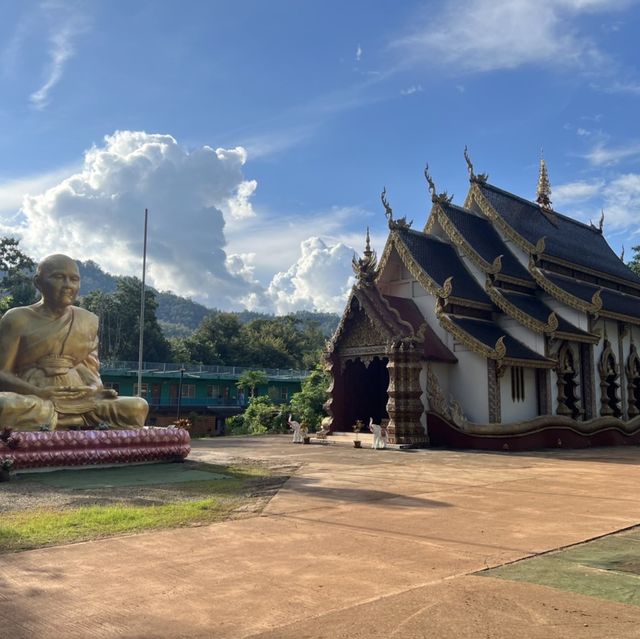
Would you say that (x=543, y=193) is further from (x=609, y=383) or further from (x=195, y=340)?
(x=195, y=340)

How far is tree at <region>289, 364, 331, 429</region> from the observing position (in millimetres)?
24828

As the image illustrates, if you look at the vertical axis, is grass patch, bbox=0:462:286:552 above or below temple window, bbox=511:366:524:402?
below

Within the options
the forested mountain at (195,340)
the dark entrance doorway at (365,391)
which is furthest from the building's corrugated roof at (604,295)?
the forested mountain at (195,340)

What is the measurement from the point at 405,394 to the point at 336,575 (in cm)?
1319

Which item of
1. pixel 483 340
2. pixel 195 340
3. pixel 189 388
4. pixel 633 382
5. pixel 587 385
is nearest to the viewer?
pixel 483 340

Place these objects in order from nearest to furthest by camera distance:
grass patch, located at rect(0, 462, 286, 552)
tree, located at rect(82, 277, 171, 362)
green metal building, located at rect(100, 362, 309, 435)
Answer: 1. grass patch, located at rect(0, 462, 286, 552)
2. green metal building, located at rect(100, 362, 309, 435)
3. tree, located at rect(82, 277, 171, 362)

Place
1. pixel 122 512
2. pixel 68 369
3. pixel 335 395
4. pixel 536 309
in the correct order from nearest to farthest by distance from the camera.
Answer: pixel 122 512, pixel 68 369, pixel 335 395, pixel 536 309

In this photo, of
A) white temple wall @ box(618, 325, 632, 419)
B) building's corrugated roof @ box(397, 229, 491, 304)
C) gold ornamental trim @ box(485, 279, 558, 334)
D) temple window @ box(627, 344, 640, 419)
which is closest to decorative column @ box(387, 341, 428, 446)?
building's corrugated roof @ box(397, 229, 491, 304)

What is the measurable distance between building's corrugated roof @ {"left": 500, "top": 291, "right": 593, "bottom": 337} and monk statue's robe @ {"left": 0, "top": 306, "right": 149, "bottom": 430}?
11.9m

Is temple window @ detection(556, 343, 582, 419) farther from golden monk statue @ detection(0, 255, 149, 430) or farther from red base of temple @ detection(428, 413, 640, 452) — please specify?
golden monk statue @ detection(0, 255, 149, 430)

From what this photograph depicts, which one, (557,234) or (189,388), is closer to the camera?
(557,234)

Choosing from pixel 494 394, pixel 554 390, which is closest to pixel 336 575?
pixel 494 394

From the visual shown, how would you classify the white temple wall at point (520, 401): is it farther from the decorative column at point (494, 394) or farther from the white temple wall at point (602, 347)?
the white temple wall at point (602, 347)

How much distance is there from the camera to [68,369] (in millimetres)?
11969
